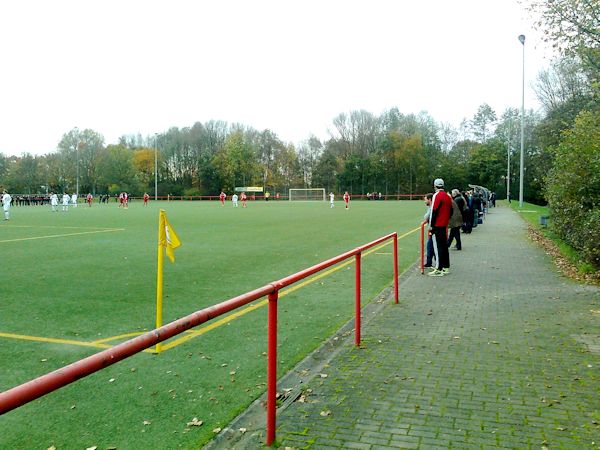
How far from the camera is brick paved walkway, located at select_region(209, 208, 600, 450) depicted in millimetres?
3854

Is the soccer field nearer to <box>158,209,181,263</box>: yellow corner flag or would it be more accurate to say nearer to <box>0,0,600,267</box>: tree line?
<box>158,209,181,263</box>: yellow corner flag

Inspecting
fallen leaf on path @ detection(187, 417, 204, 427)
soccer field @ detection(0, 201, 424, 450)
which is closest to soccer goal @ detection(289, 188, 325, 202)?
soccer field @ detection(0, 201, 424, 450)

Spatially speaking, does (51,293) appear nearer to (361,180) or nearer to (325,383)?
(325,383)

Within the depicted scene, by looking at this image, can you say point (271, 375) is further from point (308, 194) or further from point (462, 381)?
point (308, 194)

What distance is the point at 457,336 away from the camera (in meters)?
6.46

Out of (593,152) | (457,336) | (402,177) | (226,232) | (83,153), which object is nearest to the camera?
(457,336)

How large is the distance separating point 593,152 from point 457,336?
8.16m

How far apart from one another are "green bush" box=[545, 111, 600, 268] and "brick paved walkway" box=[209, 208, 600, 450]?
168 cm

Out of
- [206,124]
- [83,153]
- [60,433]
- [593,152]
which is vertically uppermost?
[206,124]

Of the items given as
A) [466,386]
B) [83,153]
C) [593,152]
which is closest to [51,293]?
[466,386]

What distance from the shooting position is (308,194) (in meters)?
91.7

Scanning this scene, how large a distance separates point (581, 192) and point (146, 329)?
10.4 meters

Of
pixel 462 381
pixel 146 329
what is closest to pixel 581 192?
pixel 462 381

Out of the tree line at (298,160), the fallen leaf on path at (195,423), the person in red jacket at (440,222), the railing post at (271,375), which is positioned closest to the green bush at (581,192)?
the person in red jacket at (440,222)
